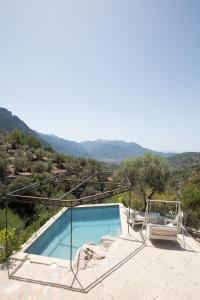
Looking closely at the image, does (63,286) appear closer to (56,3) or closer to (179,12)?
(56,3)

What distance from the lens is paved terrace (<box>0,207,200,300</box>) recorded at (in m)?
4.82

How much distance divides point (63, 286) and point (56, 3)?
9224 mm

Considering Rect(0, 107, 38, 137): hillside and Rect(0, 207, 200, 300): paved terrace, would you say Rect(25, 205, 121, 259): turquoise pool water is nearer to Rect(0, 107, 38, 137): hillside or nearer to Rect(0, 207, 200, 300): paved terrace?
Rect(0, 207, 200, 300): paved terrace

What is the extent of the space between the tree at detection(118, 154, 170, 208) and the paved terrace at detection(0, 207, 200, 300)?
549cm

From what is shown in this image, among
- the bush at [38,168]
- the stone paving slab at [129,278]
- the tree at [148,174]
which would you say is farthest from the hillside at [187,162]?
the stone paving slab at [129,278]

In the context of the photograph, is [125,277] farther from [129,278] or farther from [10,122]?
[10,122]

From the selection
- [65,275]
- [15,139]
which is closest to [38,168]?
Answer: [15,139]

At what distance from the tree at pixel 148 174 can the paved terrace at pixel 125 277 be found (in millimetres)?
5491

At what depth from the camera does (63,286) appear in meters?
5.05

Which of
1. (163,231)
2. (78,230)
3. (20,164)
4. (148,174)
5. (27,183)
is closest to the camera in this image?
(163,231)

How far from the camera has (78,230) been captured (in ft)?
33.4

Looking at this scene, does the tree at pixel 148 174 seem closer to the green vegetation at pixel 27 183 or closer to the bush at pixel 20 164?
the green vegetation at pixel 27 183

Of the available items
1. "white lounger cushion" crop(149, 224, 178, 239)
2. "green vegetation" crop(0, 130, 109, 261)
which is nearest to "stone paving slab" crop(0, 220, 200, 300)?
"white lounger cushion" crop(149, 224, 178, 239)

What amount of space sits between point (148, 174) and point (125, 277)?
7370mm
